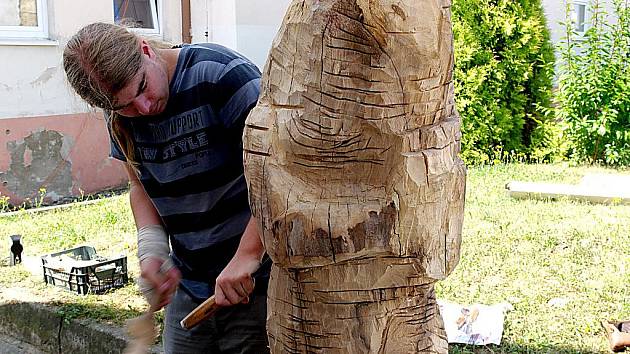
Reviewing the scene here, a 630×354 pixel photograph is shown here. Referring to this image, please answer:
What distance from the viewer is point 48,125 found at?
6.73 m

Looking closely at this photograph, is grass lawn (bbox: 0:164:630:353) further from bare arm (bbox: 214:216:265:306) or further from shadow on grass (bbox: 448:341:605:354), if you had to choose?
bare arm (bbox: 214:216:265:306)

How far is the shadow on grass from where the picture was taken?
3.28m

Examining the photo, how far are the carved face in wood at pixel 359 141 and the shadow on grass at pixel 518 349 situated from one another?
6.44 feet

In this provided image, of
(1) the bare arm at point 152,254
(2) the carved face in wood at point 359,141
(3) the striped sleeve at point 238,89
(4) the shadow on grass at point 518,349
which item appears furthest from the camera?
(4) the shadow on grass at point 518,349

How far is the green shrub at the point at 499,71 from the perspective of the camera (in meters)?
7.70

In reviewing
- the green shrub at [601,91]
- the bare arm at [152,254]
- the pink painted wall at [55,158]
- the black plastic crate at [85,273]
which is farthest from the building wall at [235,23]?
the bare arm at [152,254]

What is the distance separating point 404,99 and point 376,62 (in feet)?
0.29

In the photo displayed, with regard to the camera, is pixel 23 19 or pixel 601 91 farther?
pixel 601 91

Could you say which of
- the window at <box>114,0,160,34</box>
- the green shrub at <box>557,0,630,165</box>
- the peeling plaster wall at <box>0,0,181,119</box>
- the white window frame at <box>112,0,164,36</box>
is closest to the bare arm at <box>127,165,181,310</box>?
the peeling plaster wall at <box>0,0,181,119</box>

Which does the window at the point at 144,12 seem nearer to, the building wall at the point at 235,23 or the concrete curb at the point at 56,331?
the building wall at the point at 235,23

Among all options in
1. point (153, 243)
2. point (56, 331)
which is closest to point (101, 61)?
point (153, 243)

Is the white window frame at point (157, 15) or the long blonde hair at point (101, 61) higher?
the white window frame at point (157, 15)

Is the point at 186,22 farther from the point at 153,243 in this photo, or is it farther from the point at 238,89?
the point at 238,89

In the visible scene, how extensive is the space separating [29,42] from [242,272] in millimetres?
5384
